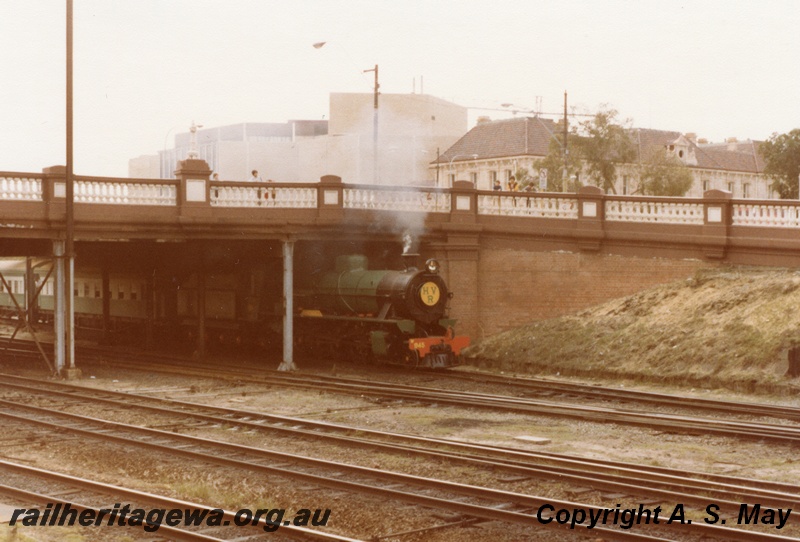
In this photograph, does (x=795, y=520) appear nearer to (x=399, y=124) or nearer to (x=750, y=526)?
(x=750, y=526)

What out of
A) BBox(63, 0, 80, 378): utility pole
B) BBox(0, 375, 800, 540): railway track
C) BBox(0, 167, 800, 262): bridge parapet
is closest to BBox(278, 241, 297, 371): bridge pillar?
BBox(0, 167, 800, 262): bridge parapet

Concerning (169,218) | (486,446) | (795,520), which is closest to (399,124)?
(169,218)

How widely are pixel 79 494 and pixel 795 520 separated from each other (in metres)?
7.66

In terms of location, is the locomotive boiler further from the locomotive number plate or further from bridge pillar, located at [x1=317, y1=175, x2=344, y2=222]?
bridge pillar, located at [x1=317, y1=175, x2=344, y2=222]

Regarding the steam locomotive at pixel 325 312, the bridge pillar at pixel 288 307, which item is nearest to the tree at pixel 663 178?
the steam locomotive at pixel 325 312

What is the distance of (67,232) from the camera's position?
23625mm

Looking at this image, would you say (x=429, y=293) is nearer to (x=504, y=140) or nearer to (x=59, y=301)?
(x=59, y=301)

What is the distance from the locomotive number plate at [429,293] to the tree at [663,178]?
2970 cm

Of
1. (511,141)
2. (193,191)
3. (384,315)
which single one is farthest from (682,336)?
(511,141)

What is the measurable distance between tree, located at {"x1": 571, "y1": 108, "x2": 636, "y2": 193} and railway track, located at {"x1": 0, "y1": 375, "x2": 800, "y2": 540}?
33.7 m

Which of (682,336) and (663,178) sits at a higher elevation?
(663,178)

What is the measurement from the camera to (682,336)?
2269 centimetres

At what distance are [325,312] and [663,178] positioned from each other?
30.3 m

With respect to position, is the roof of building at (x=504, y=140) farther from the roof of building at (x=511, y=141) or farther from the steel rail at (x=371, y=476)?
the steel rail at (x=371, y=476)
